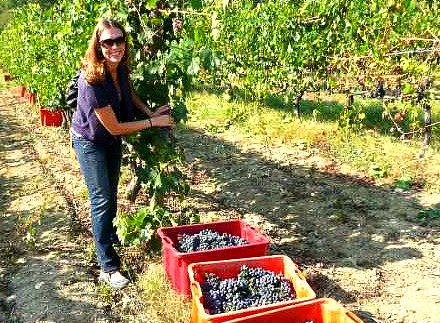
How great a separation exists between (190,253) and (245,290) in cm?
48

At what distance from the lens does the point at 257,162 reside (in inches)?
261

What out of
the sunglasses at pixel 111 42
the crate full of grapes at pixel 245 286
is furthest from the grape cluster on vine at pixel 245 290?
the sunglasses at pixel 111 42

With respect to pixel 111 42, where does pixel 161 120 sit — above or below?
below

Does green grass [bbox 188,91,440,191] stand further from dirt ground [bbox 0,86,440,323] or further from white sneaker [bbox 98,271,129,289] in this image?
white sneaker [bbox 98,271,129,289]

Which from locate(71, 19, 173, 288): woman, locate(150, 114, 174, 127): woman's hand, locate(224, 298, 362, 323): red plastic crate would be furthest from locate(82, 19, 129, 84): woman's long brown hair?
locate(224, 298, 362, 323): red plastic crate

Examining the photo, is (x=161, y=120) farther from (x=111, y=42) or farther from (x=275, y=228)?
(x=275, y=228)

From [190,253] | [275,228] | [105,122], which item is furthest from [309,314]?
[275,228]

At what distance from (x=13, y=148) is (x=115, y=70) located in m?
4.89

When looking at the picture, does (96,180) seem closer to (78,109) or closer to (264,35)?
(78,109)

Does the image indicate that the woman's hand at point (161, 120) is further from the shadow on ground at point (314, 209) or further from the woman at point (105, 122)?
the shadow on ground at point (314, 209)

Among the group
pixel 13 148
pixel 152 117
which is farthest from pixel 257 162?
Result: pixel 13 148

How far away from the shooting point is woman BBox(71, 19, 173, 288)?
319 cm

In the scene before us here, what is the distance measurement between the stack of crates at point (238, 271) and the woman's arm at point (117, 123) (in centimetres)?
74

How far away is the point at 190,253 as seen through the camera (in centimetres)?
315
